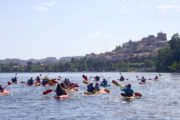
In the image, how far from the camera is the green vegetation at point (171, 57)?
13762 centimetres

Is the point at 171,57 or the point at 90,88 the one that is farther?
the point at 171,57

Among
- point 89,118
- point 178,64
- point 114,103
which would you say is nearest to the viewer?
point 89,118

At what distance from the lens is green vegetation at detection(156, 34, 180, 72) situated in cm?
13762

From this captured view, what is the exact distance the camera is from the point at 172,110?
30.4 m

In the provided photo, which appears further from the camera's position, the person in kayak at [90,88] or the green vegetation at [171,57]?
the green vegetation at [171,57]

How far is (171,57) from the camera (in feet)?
466

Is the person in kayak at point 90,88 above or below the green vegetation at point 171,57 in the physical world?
below

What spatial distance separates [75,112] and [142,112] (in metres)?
6.14

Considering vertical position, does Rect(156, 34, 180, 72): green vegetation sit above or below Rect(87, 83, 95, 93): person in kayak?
above

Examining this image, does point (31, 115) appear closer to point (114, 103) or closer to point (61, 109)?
point (61, 109)

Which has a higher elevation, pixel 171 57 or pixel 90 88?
pixel 171 57

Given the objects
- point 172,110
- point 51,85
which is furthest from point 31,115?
point 51,85

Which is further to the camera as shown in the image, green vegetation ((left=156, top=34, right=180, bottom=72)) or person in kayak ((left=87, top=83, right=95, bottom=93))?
green vegetation ((left=156, top=34, right=180, bottom=72))

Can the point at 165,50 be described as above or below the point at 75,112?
above
